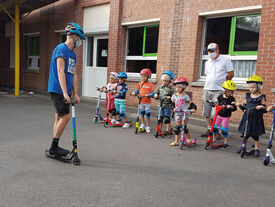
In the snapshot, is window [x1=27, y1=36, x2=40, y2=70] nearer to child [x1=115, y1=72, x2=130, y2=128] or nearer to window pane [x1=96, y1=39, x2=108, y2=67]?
window pane [x1=96, y1=39, x2=108, y2=67]

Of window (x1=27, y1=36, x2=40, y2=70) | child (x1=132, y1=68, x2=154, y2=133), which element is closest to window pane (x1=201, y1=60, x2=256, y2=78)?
child (x1=132, y1=68, x2=154, y2=133)

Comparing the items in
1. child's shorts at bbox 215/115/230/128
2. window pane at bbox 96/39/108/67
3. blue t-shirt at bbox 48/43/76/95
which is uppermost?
window pane at bbox 96/39/108/67

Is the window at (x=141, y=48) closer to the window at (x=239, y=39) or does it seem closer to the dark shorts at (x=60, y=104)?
the window at (x=239, y=39)

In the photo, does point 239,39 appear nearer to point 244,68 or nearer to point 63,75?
point 244,68

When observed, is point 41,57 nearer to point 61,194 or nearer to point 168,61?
point 168,61

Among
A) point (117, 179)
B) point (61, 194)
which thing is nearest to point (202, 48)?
point (117, 179)

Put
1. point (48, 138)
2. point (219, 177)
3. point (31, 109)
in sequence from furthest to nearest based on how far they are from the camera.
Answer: point (31, 109), point (48, 138), point (219, 177)

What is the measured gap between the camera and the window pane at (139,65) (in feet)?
36.4

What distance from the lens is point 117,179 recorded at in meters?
3.96

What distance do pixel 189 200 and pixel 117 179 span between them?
1053 millimetres

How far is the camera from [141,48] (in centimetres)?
1161

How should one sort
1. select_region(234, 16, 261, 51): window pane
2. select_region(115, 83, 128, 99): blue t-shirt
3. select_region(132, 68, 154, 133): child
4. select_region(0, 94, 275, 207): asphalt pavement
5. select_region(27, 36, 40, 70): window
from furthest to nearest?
select_region(27, 36, 40, 70): window, select_region(234, 16, 261, 51): window pane, select_region(115, 83, 128, 99): blue t-shirt, select_region(132, 68, 154, 133): child, select_region(0, 94, 275, 207): asphalt pavement

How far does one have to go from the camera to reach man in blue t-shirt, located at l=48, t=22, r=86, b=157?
4.44 meters

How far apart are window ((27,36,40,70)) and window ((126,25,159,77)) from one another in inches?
305
